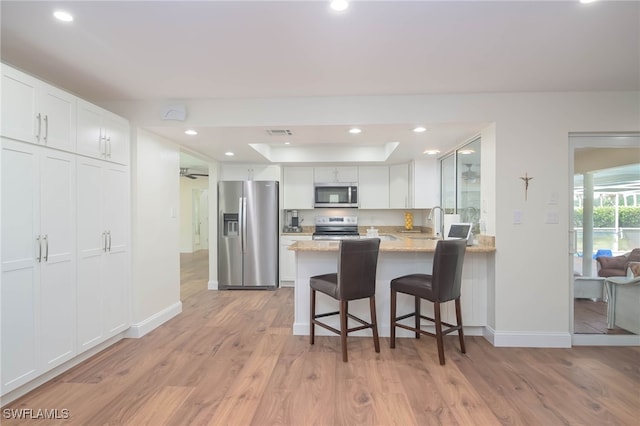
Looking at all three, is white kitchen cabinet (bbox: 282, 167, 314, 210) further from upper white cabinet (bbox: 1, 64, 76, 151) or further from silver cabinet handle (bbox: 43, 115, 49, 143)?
silver cabinet handle (bbox: 43, 115, 49, 143)

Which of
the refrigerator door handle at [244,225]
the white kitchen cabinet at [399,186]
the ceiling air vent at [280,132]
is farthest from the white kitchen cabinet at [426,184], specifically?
the refrigerator door handle at [244,225]

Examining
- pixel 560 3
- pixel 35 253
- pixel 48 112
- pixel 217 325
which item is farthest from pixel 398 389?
pixel 48 112

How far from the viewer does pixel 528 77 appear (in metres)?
2.52

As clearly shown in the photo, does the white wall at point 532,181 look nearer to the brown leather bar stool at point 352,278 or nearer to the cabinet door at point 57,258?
the brown leather bar stool at point 352,278

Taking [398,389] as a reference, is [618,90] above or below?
above

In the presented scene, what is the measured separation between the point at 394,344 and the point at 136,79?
10.6 feet

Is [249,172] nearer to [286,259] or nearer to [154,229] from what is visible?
[286,259]

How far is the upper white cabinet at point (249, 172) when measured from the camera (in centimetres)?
513

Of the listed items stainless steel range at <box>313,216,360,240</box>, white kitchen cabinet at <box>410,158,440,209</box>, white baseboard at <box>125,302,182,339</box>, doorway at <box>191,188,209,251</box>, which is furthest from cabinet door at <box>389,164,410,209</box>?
doorway at <box>191,188,209,251</box>

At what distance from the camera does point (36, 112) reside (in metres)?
2.09

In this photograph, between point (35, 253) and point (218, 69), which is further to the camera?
point (218, 69)

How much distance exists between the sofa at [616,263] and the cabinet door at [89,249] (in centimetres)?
461

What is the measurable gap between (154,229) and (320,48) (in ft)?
8.46

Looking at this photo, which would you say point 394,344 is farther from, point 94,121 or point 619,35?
point 94,121
